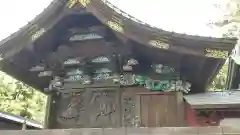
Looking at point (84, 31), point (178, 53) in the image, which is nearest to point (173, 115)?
point (178, 53)

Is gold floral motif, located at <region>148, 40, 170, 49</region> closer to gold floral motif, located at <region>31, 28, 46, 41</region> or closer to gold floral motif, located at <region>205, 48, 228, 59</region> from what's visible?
gold floral motif, located at <region>205, 48, 228, 59</region>

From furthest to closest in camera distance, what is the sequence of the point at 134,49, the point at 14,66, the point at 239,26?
the point at 239,26 < the point at 14,66 < the point at 134,49

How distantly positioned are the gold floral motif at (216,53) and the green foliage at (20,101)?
1202 cm

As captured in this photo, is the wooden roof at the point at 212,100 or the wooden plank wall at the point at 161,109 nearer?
the wooden roof at the point at 212,100

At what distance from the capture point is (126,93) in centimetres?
681

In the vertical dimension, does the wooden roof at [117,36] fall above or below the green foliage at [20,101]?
above

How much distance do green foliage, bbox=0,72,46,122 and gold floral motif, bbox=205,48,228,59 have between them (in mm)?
12021

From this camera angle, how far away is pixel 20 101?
16609 millimetres

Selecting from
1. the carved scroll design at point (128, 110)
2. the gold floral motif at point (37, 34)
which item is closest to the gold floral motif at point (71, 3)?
Answer: the gold floral motif at point (37, 34)

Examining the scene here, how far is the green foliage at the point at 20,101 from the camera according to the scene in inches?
632

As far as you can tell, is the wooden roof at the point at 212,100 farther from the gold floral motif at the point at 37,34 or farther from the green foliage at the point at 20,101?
the green foliage at the point at 20,101

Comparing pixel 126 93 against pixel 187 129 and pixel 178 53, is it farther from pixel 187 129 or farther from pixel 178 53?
pixel 187 129

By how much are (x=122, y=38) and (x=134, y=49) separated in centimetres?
41

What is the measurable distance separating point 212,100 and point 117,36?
2305mm
